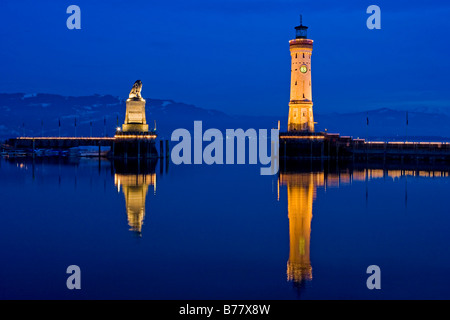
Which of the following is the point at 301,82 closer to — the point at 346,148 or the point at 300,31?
the point at 300,31

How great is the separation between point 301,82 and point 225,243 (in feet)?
234

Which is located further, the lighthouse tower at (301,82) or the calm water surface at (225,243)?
the lighthouse tower at (301,82)

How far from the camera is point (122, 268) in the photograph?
64.2 feet

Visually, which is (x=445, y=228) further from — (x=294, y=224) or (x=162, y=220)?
(x=162, y=220)

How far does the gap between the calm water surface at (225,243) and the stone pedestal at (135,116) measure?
4647 cm

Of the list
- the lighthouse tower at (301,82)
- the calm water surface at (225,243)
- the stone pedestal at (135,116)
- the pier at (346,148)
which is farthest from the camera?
the lighthouse tower at (301,82)

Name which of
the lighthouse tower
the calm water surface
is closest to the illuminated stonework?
the lighthouse tower

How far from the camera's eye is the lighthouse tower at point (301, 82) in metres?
92.7

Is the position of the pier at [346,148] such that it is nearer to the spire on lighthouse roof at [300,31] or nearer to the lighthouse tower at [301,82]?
the lighthouse tower at [301,82]

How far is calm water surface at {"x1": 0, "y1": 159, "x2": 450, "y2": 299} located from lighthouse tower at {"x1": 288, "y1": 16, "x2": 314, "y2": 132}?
1925 inches

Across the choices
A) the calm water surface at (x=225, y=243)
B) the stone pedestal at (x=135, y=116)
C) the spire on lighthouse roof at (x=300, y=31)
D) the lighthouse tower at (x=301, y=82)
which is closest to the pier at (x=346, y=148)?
the lighthouse tower at (x=301, y=82)

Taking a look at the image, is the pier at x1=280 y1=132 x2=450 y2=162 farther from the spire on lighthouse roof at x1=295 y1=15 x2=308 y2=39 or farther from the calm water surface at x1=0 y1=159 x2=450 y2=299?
the calm water surface at x1=0 y1=159 x2=450 y2=299

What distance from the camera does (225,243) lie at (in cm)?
2411

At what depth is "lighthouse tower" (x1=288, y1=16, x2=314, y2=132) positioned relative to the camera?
92688mm
